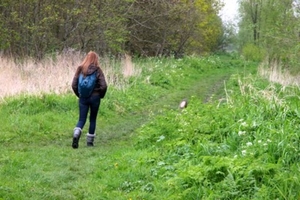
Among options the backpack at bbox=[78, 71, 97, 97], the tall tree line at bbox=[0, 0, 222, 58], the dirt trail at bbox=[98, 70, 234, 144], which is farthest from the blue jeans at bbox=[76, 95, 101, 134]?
the tall tree line at bbox=[0, 0, 222, 58]

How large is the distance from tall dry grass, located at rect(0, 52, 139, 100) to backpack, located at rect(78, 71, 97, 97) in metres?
2.88

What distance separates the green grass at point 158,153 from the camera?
485 cm

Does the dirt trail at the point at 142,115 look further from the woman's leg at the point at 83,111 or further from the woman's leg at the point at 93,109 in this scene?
the woman's leg at the point at 83,111

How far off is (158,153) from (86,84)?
2.44 metres

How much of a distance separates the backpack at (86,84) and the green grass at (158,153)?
111 centimetres

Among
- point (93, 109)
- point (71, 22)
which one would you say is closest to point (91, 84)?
point (93, 109)

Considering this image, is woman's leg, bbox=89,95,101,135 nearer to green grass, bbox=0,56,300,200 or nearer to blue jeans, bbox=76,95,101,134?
blue jeans, bbox=76,95,101,134


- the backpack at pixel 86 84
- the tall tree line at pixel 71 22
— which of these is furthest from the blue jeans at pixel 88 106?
the tall tree line at pixel 71 22

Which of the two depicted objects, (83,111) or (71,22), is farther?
(71,22)

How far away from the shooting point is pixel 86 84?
334 inches

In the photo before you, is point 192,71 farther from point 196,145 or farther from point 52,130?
point 196,145

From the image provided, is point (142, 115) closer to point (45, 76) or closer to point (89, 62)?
point (45, 76)

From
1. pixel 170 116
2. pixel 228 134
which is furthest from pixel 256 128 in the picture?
pixel 170 116

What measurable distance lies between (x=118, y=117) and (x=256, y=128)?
568 centimetres
